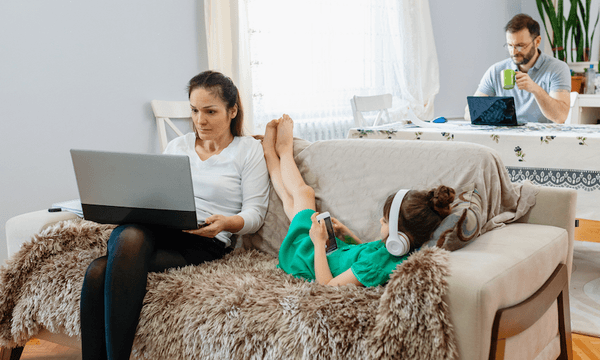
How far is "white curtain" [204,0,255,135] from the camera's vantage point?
2.86 m

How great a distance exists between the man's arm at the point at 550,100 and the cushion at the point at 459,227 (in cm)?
141

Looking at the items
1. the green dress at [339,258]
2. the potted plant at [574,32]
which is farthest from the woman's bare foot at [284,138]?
the potted plant at [574,32]

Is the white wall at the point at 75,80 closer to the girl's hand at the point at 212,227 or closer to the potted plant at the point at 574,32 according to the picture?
the girl's hand at the point at 212,227

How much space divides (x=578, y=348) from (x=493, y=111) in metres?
1.12

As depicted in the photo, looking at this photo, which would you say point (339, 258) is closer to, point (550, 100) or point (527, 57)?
point (550, 100)

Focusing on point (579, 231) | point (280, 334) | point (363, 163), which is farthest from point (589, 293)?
point (280, 334)

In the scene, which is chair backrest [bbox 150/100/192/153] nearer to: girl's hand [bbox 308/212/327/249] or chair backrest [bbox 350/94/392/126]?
chair backrest [bbox 350/94/392/126]

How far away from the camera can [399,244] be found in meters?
1.21

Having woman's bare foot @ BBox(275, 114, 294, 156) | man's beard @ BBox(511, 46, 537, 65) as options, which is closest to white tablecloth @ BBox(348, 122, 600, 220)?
man's beard @ BBox(511, 46, 537, 65)

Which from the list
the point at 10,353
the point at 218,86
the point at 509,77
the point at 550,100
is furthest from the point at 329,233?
the point at 550,100

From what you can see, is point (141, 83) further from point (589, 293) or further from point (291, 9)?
point (589, 293)

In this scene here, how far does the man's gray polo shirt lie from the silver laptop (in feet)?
6.64

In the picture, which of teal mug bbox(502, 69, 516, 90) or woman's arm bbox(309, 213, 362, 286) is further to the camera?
teal mug bbox(502, 69, 516, 90)

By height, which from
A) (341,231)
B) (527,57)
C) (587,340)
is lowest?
(587,340)
